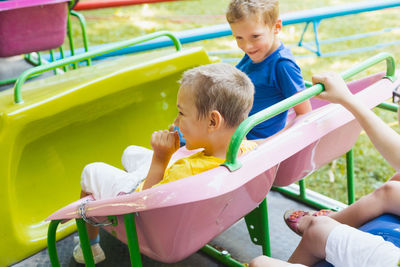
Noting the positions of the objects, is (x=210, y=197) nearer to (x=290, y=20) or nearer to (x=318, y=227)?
(x=318, y=227)

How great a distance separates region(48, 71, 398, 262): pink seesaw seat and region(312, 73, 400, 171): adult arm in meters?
0.07

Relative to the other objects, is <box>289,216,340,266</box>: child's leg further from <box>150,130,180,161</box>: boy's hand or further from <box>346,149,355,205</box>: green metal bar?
<box>346,149,355,205</box>: green metal bar

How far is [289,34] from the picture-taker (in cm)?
642

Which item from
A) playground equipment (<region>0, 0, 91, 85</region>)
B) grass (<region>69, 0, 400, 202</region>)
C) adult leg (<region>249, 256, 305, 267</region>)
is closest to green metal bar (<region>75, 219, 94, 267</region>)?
adult leg (<region>249, 256, 305, 267</region>)

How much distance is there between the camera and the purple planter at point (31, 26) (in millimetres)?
3135

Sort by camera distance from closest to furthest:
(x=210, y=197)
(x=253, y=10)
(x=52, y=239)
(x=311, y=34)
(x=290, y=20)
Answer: (x=210, y=197) → (x=52, y=239) → (x=253, y=10) → (x=290, y=20) → (x=311, y=34)

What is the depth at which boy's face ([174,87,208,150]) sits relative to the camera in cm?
141

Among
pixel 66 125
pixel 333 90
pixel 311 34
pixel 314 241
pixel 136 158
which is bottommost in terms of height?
pixel 311 34

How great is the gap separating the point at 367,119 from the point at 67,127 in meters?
1.43

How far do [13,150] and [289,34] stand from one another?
5.16 m

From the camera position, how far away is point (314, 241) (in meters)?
1.44

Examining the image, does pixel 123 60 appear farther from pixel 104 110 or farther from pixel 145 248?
pixel 145 248

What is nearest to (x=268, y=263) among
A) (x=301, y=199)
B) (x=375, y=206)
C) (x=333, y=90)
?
(x=375, y=206)

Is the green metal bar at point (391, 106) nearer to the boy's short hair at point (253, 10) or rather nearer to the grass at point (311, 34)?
the boy's short hair at point (253, 10)
